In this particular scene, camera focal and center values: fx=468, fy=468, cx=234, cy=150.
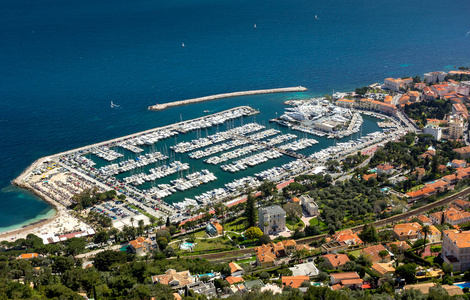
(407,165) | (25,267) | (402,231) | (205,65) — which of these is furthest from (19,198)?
(205,65)

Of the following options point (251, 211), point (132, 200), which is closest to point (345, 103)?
point (251, 211)

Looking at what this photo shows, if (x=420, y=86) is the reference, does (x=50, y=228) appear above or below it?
below

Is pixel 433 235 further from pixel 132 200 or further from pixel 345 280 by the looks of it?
pixel 132 200

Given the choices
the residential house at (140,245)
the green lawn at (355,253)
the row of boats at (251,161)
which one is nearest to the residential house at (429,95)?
the row of boats at (251,161)

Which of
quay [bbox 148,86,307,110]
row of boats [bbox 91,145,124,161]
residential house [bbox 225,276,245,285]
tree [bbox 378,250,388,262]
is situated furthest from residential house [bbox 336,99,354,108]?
residential house [bbox 225,276,245,285]

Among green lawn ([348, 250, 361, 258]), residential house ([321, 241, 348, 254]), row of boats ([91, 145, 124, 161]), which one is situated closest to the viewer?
green lawn ([348, 250, 361, 258])

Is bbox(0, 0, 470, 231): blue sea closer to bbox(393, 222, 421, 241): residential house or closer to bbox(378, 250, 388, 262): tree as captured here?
bbox(378, 250, 388, 262): tree

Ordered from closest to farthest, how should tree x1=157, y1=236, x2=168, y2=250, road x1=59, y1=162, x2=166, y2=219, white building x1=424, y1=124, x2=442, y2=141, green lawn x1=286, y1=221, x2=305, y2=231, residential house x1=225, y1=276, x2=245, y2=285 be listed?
residential house x1=225, y1=276, x2=245, y2=285, tree x1=157, y1=236, x2=168, y2=250, green lawn x1=286, y1=221, x2=305, y2=231, road x1=59, y1=162, x2=166, y2=219, white building x1=424, y1=124, x2=442, y2=141
